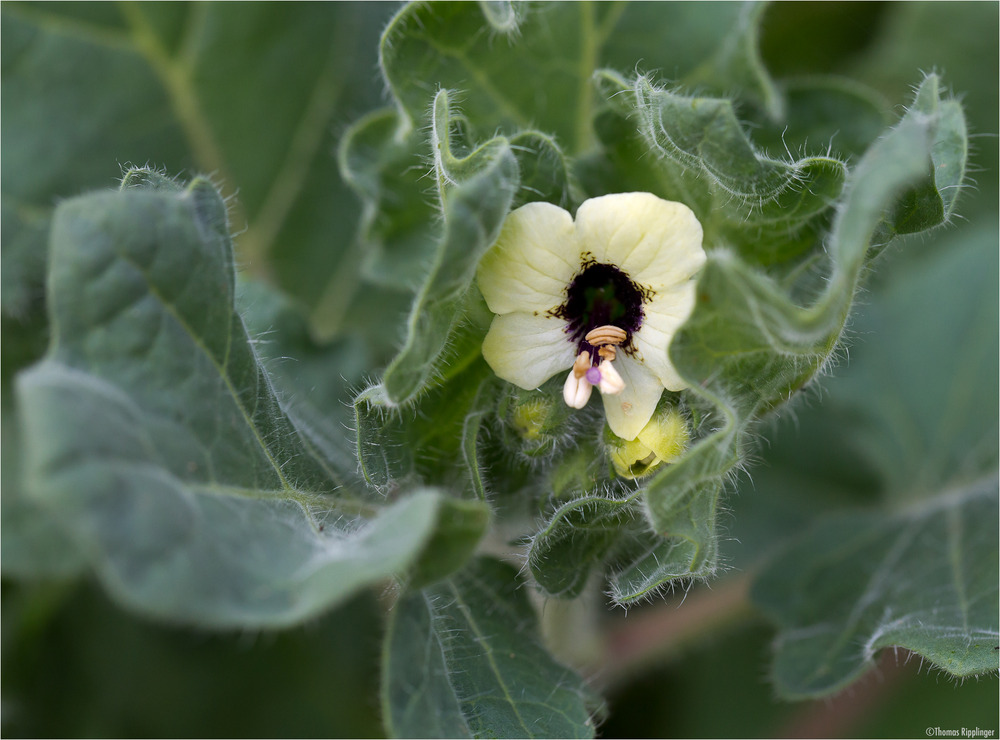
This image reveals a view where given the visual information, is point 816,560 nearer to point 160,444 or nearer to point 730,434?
point 730,434

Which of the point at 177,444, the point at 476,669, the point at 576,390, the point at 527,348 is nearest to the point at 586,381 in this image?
the point at 576,390

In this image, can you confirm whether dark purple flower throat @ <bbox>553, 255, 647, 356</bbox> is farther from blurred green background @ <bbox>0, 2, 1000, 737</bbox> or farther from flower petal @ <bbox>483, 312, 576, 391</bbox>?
blurred green background @ <bbox>0, 2, 1000, 737</bbox>

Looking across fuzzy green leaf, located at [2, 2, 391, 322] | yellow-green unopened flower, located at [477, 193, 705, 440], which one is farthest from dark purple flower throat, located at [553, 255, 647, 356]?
fuzzy green leaf, located at [2, 2, 391, 322]

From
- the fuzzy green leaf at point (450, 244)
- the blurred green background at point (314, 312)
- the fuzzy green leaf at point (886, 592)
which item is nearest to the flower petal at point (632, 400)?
the fuzzy green leaf at point (450, 244)

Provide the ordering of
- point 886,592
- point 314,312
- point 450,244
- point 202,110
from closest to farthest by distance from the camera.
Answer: point 450,244, point 886,592, point 202,110, point 314,312

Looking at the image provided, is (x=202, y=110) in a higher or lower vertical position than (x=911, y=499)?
higher

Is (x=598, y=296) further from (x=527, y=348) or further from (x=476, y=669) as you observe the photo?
(x=476, y=669)

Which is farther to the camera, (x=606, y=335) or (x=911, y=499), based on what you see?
(x=911, y=499)
